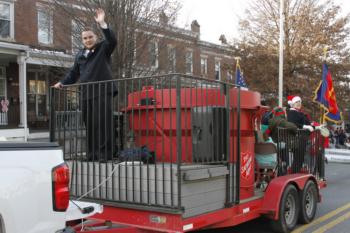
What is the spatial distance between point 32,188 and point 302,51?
18.2 metres

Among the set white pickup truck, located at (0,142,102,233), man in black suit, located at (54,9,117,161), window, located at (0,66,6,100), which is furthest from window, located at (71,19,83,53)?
window, located at (0,66,6,100)

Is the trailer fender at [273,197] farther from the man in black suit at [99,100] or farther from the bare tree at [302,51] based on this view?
the bare tree at [302,51]

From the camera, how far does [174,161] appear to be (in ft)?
17.1

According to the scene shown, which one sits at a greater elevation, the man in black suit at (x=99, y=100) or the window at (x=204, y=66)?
the window at (x=204, y=66)

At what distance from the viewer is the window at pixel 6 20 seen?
20.7 meters

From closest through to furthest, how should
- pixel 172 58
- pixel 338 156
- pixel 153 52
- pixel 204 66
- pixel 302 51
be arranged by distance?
pixel 153 52, pixel 172 58, pixel 338 156, pixel 302 51, pixel 204 66

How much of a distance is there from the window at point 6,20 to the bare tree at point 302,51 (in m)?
10.5

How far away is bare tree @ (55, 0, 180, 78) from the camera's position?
10984 millimetres

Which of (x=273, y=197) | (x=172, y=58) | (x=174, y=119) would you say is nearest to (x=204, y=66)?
(x=172, y=58)

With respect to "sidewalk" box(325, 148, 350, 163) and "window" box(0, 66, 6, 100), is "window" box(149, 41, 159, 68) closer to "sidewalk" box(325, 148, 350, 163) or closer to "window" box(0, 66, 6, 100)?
"sidewalk" box(325, 148, 350, 163)

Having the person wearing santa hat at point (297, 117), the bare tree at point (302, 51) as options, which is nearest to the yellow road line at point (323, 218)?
the person wearing santa hat at point (297, 117)

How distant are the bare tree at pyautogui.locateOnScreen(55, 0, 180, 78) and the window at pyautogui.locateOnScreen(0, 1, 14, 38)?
10540 millimetres

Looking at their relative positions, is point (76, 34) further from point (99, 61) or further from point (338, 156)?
point (338, 156)

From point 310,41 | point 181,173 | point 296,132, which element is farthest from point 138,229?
point 310,41
